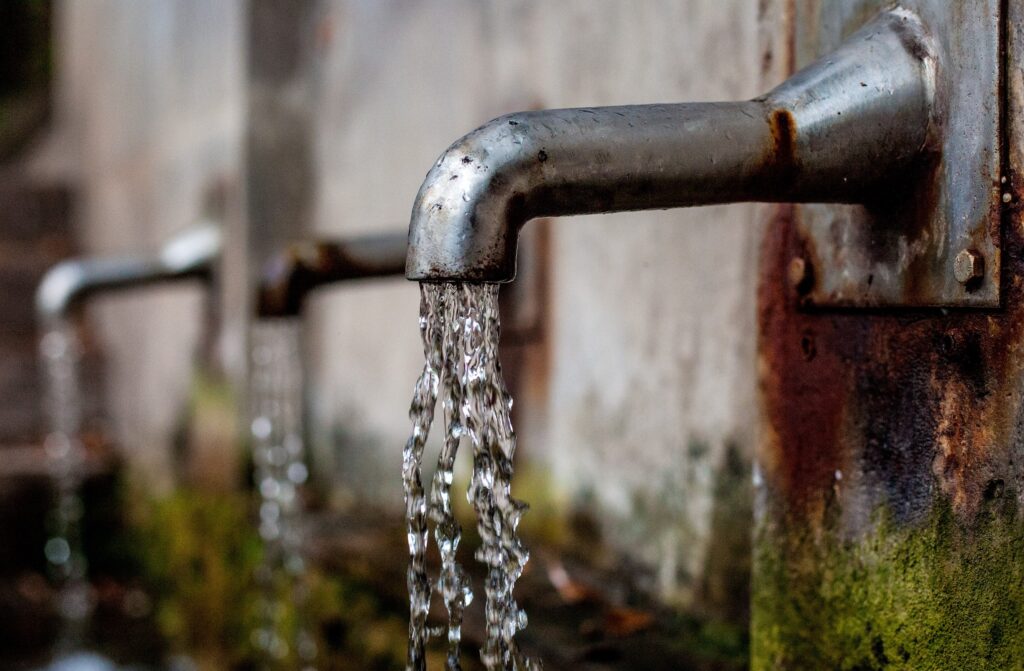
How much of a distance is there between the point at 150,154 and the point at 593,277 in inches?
153

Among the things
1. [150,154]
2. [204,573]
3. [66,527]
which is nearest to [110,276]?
[204,573]

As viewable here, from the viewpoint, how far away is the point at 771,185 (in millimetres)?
1248

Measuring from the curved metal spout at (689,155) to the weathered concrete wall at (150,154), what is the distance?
3.12 meters

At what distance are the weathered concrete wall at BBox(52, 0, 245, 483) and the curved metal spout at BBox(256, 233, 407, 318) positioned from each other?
62.4 inches

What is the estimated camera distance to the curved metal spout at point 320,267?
2.44m

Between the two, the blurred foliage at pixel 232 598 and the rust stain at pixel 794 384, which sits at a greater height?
the rust stain at pixel 794 384

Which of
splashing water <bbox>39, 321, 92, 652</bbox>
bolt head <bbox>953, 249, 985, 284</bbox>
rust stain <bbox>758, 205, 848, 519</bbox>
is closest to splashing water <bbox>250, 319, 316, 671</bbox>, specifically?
splashing water <bbox>39, 321, 92, 652</bbox>

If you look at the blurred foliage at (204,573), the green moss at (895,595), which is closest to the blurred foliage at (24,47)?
the blurred foliage at (204,573)

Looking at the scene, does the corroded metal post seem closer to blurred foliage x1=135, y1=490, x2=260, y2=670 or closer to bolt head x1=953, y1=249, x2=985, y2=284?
bolt head x1=953, y1=249, x2=985, y2=284

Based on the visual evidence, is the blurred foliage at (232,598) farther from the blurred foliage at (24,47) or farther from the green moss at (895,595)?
the blurred foliage at (24,47)

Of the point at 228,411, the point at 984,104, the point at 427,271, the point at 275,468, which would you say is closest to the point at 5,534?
the point at 228,411

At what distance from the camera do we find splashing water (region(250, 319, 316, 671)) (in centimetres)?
327

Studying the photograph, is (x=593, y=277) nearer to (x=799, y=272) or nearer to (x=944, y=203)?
(x=799, y=272)

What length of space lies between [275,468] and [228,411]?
558 mm
